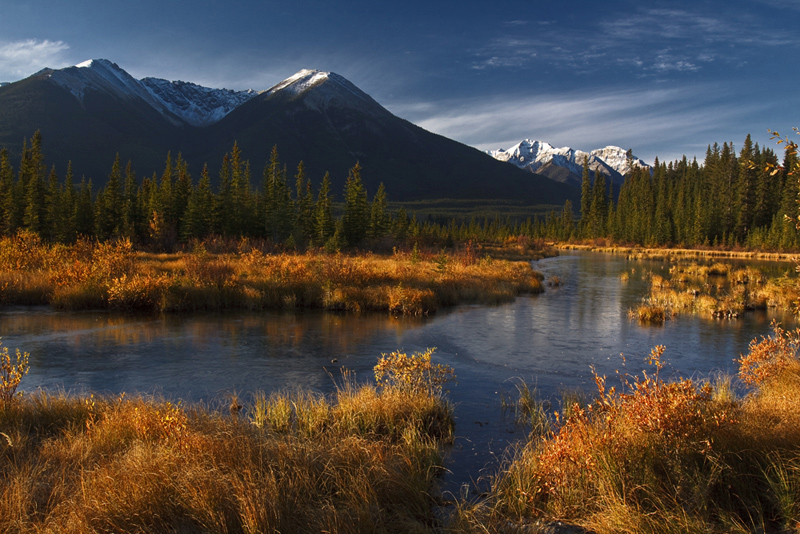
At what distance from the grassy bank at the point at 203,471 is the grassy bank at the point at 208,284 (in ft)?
42.8

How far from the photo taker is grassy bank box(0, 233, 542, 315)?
1958 cm

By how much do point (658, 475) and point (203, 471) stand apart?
4.45 m

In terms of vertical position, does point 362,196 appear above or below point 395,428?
above

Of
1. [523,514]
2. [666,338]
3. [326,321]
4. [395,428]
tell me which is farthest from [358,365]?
[666,338]

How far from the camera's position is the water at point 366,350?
393 inches

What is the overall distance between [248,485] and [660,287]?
28872 mm

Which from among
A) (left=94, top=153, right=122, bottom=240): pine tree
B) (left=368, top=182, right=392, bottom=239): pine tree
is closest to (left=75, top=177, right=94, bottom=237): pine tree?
(left=94, top=153, right=122, bottom=240): pine tree

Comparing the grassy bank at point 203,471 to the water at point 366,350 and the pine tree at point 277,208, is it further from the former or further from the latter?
the pine tree at point 277,208

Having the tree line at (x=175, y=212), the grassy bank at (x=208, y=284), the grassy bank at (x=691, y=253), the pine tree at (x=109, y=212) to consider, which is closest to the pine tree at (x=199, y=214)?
the tree line at (x=175, y=212)

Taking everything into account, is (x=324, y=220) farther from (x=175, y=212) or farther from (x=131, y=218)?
(x=131, y=218)

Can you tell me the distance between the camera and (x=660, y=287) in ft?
93.6

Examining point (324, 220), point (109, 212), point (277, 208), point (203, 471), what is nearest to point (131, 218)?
point (109, 212)

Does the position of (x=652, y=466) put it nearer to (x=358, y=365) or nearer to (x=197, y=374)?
(x=358, y=365)

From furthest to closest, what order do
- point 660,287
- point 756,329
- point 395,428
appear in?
point 660,287
point 756,329
point 395,428
